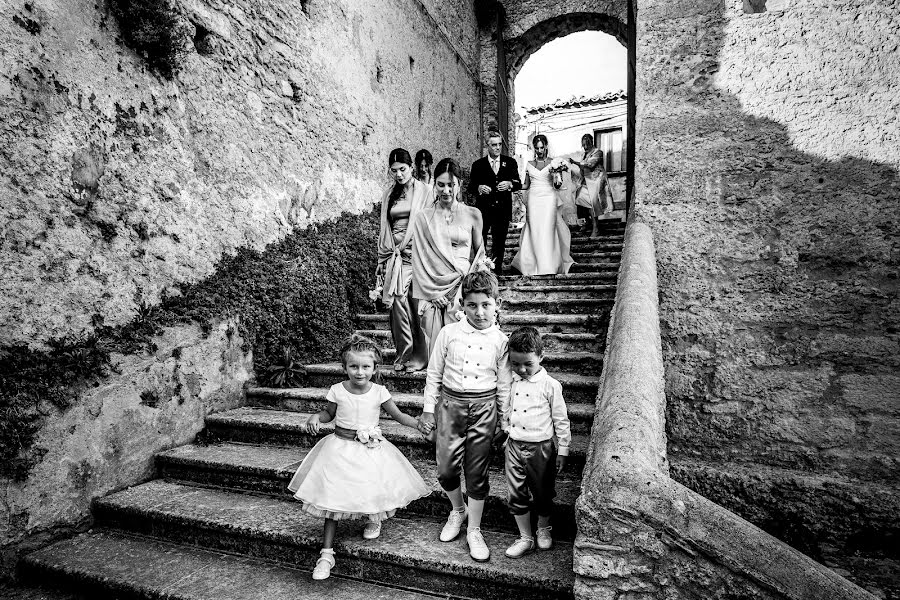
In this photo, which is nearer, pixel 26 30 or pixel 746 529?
pixel 746 529

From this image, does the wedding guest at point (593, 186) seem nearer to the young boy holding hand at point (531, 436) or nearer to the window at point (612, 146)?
the young boy holding hand at point (531, 436)

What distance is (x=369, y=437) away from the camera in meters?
2.65

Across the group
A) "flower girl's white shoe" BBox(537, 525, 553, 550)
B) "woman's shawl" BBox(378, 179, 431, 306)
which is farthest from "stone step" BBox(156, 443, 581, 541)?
"woman's shawl" BBox(378, 179, 431, 306)

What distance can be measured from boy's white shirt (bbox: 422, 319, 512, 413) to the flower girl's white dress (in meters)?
0.30

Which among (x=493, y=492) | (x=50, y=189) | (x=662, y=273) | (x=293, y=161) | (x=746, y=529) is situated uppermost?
(x=293, y=161)

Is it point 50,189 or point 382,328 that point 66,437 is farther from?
point 382,328

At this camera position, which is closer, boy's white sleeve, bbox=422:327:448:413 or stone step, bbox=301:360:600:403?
boy's white sleeve, bbox=422:327:448:413

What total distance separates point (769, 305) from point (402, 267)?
2951 millimetres

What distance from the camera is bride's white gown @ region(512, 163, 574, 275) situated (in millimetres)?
6672

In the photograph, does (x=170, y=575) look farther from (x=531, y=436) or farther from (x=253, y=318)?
(x=253, y=318)

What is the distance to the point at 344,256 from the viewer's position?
239 inches

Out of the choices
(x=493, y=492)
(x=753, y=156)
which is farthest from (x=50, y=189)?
(x=753, y=156)

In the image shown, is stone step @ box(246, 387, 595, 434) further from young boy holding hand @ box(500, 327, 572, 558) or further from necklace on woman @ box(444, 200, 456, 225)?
necklace on woman @ box(444, 200, 456, 225)

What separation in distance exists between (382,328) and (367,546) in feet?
10.9
